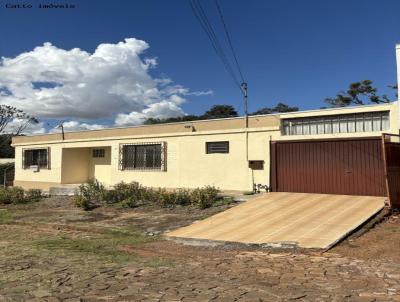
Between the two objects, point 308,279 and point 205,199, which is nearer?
point 308,279

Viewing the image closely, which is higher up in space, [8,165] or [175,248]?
[8,165]

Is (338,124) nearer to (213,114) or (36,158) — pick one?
(36,158)

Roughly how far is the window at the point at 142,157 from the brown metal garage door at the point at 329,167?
606 cm

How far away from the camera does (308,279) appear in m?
6.83

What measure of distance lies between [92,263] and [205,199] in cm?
739

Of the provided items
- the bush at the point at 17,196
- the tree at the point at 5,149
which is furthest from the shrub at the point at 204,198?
the tree at the point at 5,149

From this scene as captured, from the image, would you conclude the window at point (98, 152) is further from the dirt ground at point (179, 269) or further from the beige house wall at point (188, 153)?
the dirt ground at point (179, 269)

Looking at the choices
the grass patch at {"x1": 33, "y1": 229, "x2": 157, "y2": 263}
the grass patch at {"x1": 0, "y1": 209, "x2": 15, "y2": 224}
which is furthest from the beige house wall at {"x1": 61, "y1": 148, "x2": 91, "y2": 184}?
the grass patch at {"x1": 33, "y1": 229, "x2": 157, "y2": 263}

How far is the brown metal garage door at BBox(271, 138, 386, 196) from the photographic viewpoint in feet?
48.0

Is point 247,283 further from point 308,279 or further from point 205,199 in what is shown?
point 205,199

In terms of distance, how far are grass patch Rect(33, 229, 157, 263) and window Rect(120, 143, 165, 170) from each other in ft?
27.6

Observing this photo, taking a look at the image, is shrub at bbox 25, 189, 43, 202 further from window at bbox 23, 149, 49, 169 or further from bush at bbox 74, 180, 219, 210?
window at bbox 23, 149, 49, 169

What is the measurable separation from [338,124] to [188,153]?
6703 mm

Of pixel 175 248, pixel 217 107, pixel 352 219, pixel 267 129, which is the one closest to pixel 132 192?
pixel 267 129
